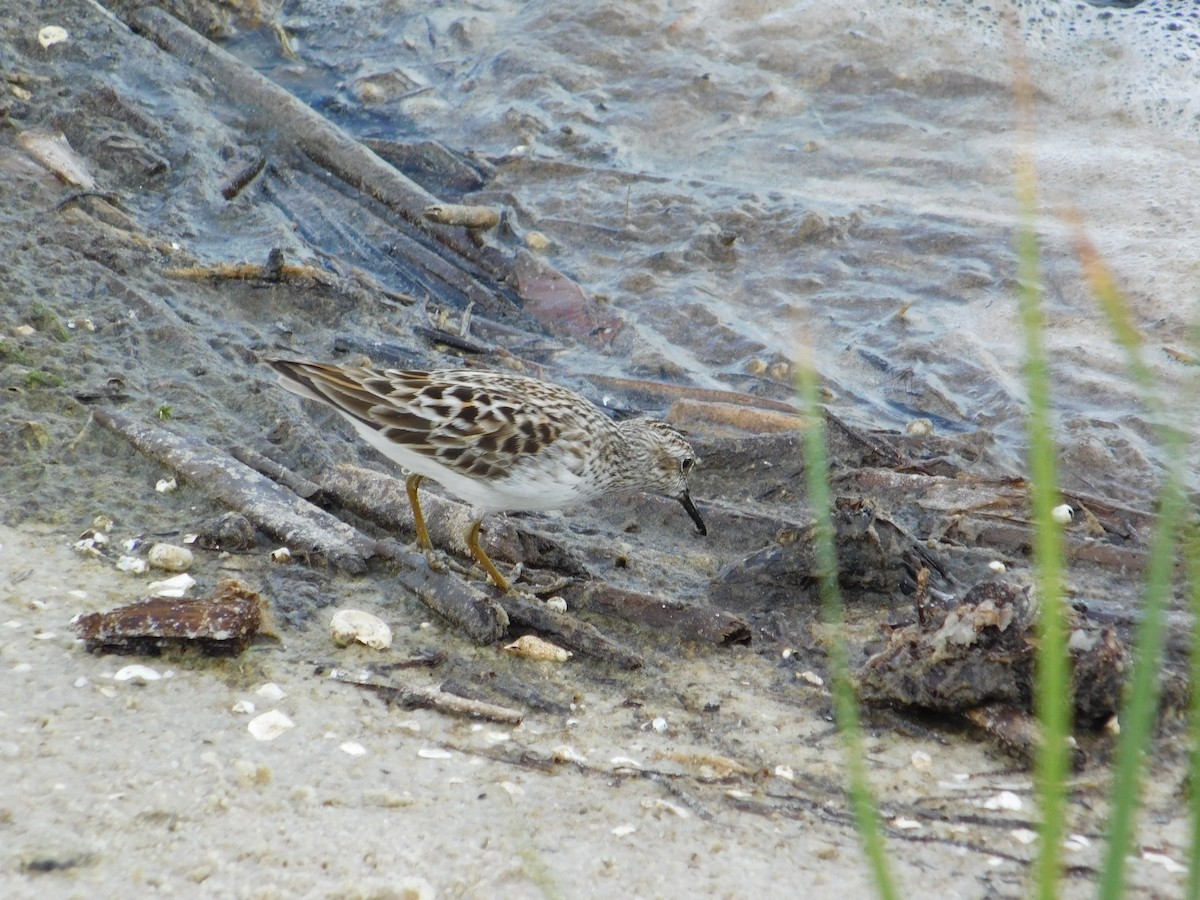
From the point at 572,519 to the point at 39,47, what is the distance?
5.65 m

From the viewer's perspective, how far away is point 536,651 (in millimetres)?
4508

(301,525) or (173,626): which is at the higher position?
(173,626)

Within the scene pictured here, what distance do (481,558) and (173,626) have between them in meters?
1.44

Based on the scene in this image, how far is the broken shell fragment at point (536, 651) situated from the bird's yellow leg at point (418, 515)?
0.78 meters

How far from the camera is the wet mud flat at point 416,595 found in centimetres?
329

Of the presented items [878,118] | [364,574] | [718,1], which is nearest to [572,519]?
[364,574]

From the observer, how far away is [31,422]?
5301 millimetres

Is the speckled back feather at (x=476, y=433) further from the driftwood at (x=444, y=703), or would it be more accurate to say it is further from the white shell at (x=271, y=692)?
the white shell at (x=271, y=692)

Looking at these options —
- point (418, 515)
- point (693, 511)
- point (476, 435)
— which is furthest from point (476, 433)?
point (693, 511)

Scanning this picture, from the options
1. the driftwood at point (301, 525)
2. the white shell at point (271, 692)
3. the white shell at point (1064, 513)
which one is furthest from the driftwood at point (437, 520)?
the white shell at point (1064, 513)

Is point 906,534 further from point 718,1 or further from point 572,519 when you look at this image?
point 718,1

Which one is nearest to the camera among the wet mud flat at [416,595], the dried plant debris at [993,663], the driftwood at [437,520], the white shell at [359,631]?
the wet mud flat at [416,595]

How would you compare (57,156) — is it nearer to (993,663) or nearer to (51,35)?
(51,35)

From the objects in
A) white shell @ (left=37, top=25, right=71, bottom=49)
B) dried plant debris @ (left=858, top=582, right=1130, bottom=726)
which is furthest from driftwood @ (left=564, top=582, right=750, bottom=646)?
white shell @ (left=37, top=25, right=71, bottom=49)
